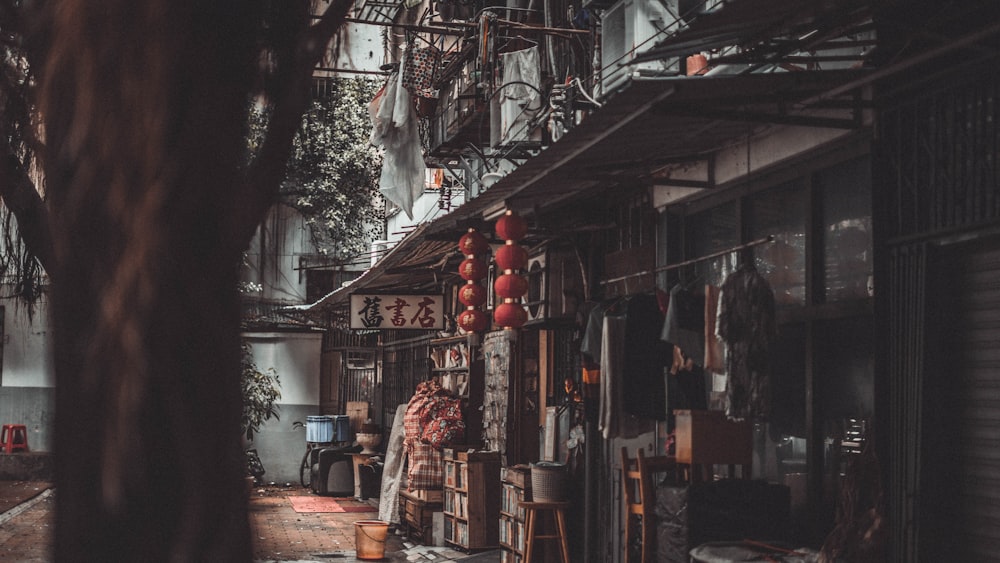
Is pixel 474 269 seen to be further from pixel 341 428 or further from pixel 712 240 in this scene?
pixel 341 428

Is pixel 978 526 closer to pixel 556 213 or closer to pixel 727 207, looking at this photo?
pixel 727 207

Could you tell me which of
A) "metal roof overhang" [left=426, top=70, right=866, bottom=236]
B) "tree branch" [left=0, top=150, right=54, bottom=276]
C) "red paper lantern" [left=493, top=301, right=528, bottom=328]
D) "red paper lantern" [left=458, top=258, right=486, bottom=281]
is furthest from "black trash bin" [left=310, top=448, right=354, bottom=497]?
"tree branch" [left=0, top=150, right=54, bottom=276]

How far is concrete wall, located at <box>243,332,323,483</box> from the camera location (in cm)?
3244

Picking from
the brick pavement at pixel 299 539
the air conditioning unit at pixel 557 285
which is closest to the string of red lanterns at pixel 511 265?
the air conditioning unit at pixel 557 285

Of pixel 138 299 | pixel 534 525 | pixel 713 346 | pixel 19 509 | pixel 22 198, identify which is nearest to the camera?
pixel 138 299

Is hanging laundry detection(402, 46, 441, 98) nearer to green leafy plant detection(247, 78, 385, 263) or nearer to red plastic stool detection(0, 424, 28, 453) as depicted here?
green leafy plant detection(247, 78, 385, 263)

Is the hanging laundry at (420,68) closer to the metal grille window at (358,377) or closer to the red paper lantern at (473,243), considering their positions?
the red paper lantern at (473,243)

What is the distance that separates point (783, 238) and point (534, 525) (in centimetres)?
573

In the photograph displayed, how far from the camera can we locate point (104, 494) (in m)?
2.71

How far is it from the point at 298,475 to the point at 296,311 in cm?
565

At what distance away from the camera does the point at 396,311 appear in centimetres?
2066

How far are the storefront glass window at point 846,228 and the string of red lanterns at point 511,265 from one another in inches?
173

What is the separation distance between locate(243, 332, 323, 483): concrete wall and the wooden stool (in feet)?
63.9

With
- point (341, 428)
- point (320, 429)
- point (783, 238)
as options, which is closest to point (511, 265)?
point (783, 238)
